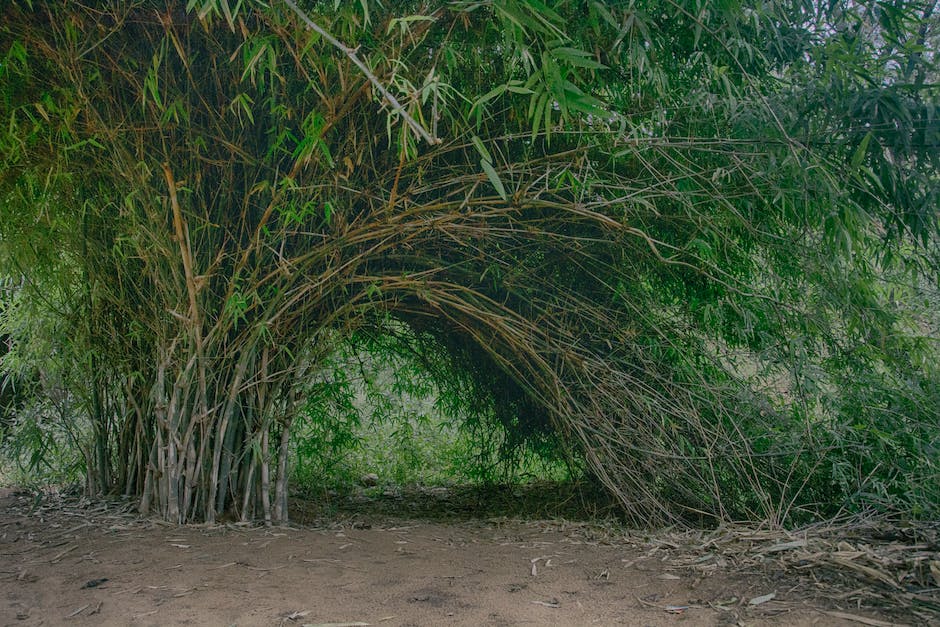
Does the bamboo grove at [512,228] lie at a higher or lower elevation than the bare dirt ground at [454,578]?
higher

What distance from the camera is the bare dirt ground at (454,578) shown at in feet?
6.43

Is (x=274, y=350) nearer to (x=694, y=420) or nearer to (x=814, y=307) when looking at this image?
(x=694, y=420)

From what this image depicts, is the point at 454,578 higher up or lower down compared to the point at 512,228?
lower down

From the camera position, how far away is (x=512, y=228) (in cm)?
285

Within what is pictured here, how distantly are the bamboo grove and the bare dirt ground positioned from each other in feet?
1.26

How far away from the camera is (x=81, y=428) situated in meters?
3.92

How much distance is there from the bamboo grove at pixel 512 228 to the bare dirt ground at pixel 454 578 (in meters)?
0.38

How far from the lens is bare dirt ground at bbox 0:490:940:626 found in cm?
196

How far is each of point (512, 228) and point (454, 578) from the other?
1314 mm

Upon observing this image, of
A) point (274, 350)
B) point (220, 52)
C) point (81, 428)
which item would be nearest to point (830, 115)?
point (220, 52)

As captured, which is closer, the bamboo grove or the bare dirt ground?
the bare dirt ground

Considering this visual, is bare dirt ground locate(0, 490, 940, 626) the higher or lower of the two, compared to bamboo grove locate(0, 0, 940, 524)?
lower

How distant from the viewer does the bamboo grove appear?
2.30 meters

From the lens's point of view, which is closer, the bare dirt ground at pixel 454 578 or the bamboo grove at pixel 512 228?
the bare dirt ground at pixel 454 578
